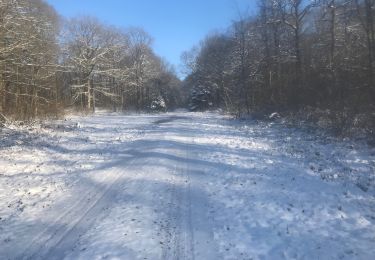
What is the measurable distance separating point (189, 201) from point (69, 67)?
38341 mm

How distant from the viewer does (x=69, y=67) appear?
45000 mm

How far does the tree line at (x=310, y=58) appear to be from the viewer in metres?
19.8

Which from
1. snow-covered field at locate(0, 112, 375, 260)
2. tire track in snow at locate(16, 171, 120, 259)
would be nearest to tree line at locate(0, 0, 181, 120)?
snow-covered field at locate(0, 112, 375, 260)

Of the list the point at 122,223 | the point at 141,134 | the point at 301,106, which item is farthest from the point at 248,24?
the point at 122,223

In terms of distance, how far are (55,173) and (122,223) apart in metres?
5.51

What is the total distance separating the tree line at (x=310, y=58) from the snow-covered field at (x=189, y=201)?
14.3ft

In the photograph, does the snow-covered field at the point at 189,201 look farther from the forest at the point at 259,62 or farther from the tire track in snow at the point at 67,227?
the forest at the point at 259,62

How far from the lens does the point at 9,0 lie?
62.1 feet

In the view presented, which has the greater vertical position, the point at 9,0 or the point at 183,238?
the point at 9,0

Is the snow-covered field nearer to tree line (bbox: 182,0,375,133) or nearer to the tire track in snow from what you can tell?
the tire track in snow

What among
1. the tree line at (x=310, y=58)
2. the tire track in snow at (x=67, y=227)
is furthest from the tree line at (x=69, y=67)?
the tree line at (x=310, y=58)

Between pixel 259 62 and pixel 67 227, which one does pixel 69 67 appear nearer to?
pixel 259 62

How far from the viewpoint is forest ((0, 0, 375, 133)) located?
19688mm

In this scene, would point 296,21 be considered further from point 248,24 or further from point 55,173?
point 55,173
